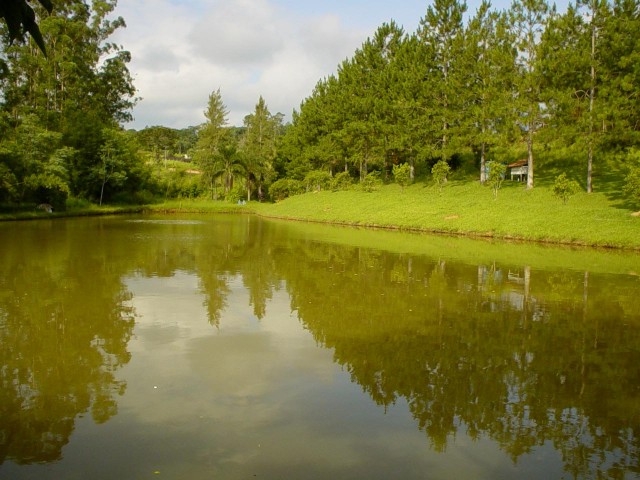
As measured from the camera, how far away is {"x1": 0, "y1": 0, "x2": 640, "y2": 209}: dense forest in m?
29.0

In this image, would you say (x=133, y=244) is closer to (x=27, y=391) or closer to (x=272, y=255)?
(x=272, y=255)

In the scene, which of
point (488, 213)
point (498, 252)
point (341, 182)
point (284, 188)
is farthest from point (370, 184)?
point (498, 252)

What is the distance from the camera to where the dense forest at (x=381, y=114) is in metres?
29.0

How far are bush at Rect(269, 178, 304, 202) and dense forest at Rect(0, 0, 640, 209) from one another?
142 millimetres

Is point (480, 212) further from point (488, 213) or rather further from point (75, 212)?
point (75, 212)

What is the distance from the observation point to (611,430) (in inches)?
196

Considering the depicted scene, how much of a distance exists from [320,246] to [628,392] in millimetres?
15515

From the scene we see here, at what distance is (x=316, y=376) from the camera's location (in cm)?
630

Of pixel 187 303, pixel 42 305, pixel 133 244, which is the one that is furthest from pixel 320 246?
pixel 42 305

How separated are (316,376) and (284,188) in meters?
51.5

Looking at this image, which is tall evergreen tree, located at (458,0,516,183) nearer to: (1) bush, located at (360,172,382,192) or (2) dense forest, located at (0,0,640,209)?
(2) dense forest, located at (0,0,640,209)

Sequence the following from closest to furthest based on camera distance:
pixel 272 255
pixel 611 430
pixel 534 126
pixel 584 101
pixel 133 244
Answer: pixel 611 430, pixel 272 255, pixel 133 244, pixel 584 101, pixel 534 126

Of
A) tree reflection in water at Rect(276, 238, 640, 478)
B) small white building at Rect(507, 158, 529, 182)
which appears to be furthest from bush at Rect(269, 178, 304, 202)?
tree reflection in water at Rect(276, 238, 640, 478)

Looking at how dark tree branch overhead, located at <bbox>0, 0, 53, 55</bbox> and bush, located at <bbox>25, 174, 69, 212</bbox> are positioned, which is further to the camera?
bush, located at <bbox>25, 174, 69, 212</bbox>
